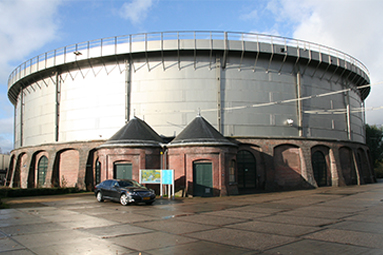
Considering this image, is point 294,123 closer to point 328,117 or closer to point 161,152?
point 328,117

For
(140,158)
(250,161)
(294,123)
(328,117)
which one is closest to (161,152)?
(140,158)

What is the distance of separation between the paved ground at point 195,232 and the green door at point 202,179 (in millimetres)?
8844

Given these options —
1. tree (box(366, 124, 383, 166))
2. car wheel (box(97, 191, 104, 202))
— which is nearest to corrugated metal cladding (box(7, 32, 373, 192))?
car wheel (box(97, 191, 104, 202))

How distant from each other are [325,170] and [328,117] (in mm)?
6089

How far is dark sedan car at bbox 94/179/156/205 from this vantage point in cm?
1841

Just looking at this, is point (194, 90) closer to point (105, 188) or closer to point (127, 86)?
point (127, 86)

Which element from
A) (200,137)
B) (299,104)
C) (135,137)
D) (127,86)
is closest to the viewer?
(200,137)

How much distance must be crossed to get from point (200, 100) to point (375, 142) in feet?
147

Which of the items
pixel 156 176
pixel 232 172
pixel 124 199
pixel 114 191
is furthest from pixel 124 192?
pixel 232 172

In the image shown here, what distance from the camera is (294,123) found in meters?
32.6

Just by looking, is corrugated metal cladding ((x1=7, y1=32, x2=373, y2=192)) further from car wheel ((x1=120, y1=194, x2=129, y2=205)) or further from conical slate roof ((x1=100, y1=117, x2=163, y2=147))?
car wheel ((x1=120, y1=194, x2=129, y2=205))

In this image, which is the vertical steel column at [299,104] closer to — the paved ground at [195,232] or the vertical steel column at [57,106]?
the paved ground at [195,232]

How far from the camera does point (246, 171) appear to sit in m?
30.0

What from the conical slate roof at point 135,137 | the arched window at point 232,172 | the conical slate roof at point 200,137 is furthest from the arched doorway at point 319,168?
the conical slate roof at point 135,137
